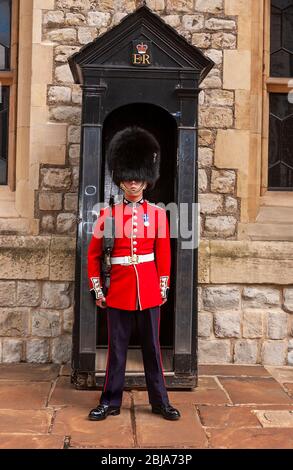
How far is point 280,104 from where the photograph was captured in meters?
4.88

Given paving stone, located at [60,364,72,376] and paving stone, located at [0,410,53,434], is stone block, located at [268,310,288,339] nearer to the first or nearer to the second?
paving stone, located at [60,364,72,376]

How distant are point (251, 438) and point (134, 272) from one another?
1038 millimetres

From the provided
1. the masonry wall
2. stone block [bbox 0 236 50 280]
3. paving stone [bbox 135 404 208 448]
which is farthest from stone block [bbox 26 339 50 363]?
paving stone [bbox 135 404 208 448]

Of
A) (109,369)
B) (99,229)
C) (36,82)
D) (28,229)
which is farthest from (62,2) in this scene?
(109,369)

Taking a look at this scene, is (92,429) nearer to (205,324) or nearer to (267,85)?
(205,324)

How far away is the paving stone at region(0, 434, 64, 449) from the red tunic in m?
0.77

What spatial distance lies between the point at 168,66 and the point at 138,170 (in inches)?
33.2

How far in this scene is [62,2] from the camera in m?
4.56

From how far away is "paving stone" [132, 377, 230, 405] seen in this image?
142 inches

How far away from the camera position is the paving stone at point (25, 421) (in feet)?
10.0

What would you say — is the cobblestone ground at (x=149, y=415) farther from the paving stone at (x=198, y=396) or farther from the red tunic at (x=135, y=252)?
the red tunic at (x=135, y=252)
